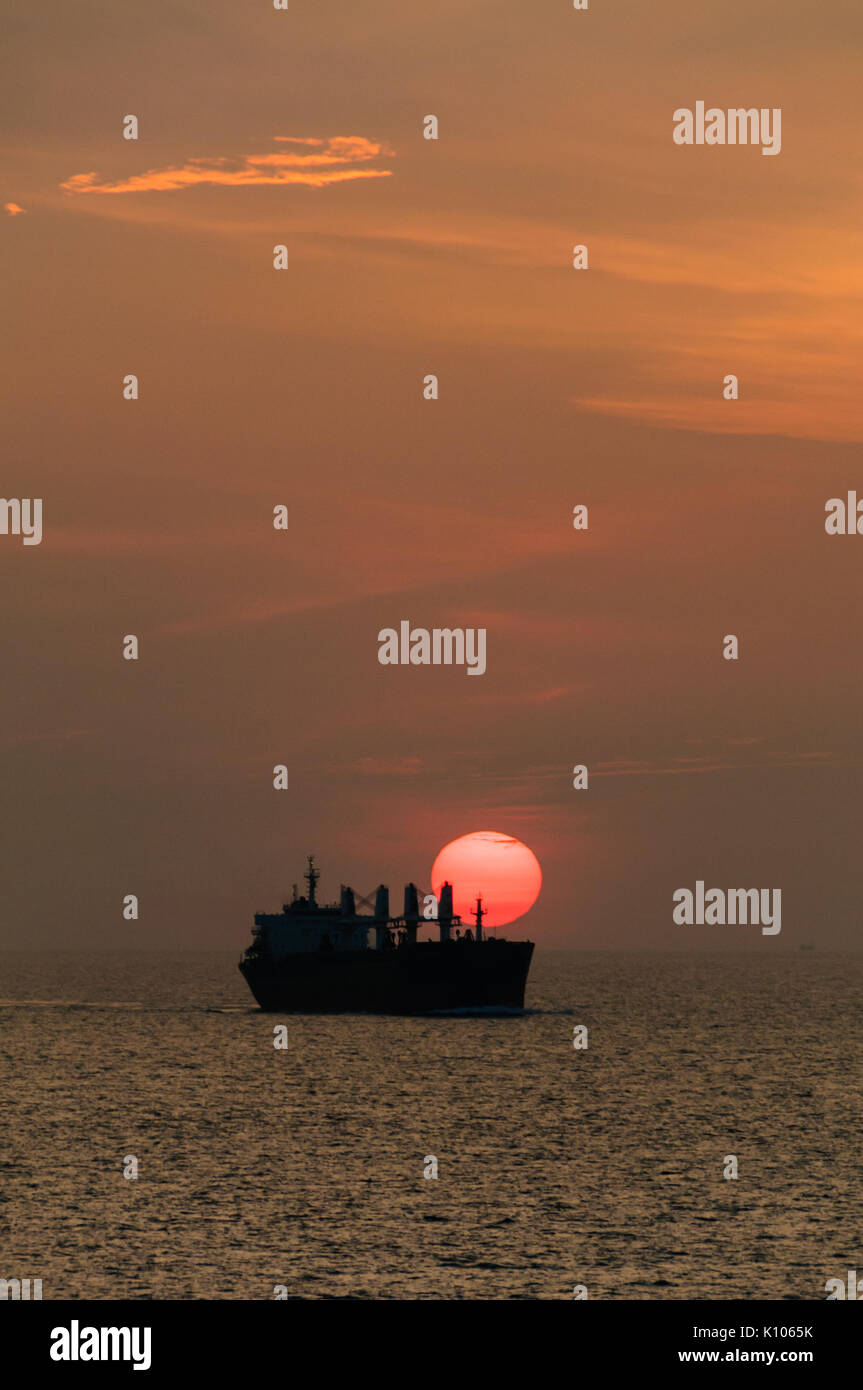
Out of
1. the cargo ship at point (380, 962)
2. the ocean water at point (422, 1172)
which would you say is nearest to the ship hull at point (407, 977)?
the cargo ship at point (380, 962)

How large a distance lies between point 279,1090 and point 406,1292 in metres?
57.6

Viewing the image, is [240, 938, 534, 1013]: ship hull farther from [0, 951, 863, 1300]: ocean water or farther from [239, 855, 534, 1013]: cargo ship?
[0, 951, 863, 1300]: ocean water

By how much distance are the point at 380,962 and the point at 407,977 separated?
134 inches

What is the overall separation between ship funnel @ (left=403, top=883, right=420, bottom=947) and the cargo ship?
0.36 feet

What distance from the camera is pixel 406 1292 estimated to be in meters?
43.2

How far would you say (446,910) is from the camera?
16588 centimetres

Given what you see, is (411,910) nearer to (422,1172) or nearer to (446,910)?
(446,910)

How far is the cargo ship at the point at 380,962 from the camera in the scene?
158 metres

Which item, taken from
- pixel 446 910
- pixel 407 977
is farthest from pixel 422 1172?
pixel 446 910

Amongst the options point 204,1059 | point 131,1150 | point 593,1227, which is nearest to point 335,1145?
point 131,1150

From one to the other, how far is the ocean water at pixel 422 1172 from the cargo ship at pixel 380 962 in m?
25.5
